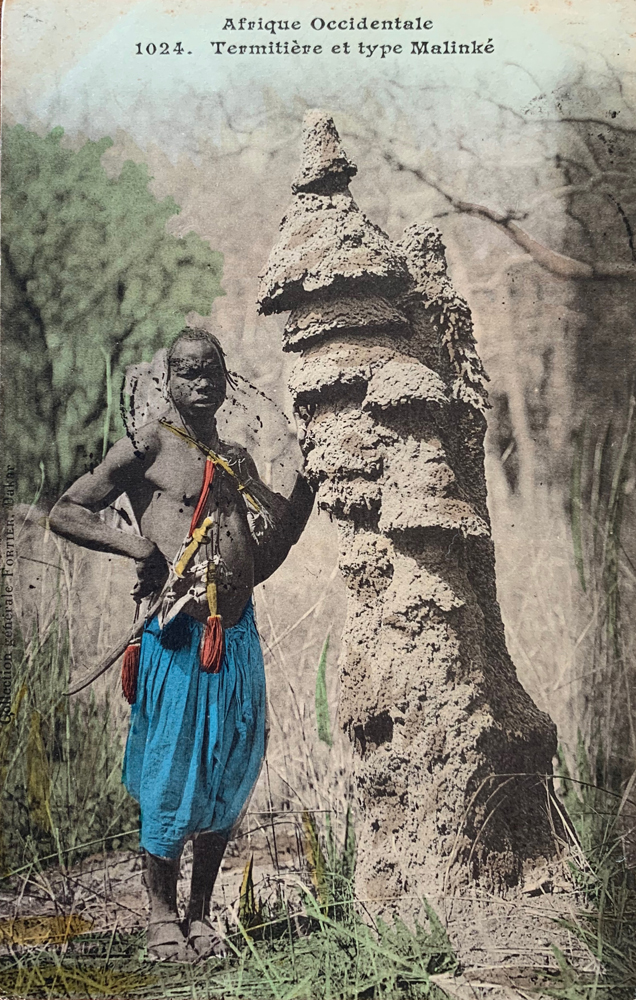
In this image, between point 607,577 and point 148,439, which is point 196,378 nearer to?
point 148,439

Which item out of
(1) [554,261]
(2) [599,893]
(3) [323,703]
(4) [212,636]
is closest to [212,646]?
(4) [212,636]

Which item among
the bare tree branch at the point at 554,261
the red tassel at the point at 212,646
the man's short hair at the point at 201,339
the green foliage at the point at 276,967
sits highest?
the bare tree branch at the point at 554,261

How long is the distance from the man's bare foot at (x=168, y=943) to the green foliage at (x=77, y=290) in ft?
6.08

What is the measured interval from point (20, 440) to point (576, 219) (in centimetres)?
264

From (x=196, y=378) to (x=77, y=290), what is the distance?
0.69 metres

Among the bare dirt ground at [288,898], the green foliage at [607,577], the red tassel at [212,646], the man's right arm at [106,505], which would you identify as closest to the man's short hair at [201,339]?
the man's right arm at [106,505]

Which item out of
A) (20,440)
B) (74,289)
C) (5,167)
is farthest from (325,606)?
(5,167)

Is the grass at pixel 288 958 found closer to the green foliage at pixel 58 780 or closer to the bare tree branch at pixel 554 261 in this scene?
the green foliage at pixel 58 780

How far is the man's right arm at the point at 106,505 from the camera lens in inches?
153

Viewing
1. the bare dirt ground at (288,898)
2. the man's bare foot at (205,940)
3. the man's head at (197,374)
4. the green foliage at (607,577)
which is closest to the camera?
the bare dirt ground at (288,898)

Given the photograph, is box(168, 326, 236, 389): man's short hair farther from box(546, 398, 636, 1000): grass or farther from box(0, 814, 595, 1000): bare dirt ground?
box(0, 814, 595, 1000): bare dirt ground

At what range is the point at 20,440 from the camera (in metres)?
4.04

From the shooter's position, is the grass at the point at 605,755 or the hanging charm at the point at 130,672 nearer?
the grass at the point at 605,755

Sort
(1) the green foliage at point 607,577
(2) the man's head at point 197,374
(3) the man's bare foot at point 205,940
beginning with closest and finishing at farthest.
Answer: (3) the man's bare foot at point 205,940, (1) the green foliage at point 607,577, (2) the man's head at point 197,374
